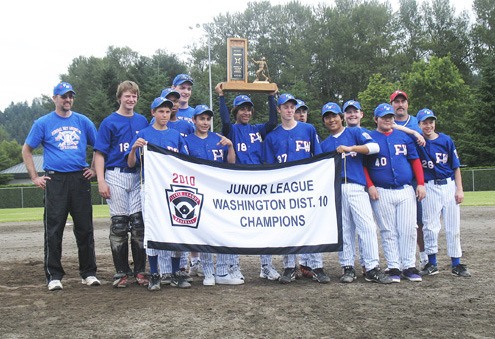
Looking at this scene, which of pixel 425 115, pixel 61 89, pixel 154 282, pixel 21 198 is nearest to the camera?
pixel 154 282

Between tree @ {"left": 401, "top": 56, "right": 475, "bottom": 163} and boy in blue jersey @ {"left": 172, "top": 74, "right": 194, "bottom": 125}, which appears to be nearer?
boy in blue jersey @ {"left": 172, "top": 74, "right": 194, "bottom": 125}

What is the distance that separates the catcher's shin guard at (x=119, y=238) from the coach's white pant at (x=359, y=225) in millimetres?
2612

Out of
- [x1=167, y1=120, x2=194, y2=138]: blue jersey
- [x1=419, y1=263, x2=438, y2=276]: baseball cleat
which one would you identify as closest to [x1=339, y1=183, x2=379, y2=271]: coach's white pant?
[x1=419, y1=263, x2=438, y2=276]: baseball cleat

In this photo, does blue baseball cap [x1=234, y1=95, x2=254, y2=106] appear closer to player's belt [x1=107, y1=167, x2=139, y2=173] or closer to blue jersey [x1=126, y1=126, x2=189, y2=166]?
blue jersey [x1=126, y1=126, x2=189, y2=166]

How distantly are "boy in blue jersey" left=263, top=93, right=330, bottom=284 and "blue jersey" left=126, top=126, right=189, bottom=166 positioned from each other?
3.59 ft

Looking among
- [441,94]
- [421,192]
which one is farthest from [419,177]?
[441,94]

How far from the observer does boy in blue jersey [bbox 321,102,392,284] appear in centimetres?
629

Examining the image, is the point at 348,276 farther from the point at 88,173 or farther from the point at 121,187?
the point at 88,173

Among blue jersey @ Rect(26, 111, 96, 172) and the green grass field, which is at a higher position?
blue jersey @ Rect(26, 111, 96, 172)

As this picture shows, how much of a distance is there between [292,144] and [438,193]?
6.65ft

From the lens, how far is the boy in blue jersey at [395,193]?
644 cm

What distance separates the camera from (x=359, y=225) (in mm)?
6383

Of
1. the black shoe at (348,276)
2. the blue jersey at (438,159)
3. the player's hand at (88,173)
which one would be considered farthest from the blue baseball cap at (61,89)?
the blue jersey at (438,159)

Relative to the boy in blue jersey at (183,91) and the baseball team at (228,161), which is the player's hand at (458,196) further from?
the boy in blue jersey at (183,91)
